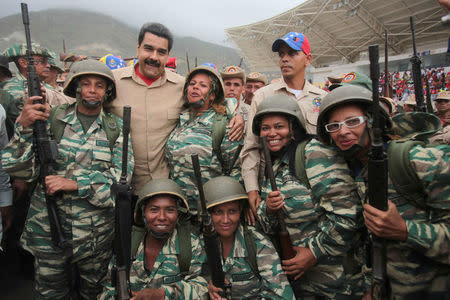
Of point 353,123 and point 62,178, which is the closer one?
point 353,123

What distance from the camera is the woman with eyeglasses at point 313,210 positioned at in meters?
2.28

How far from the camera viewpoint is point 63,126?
2939 millimetres

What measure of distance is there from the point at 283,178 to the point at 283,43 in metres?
1.63

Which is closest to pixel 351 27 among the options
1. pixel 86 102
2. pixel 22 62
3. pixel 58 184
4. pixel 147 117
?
pixel 22 62

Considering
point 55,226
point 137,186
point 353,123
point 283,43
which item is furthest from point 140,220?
point 283,43

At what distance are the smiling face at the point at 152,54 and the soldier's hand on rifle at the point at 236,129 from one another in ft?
3.49

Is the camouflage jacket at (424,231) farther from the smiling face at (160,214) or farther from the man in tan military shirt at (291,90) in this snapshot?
the smiling face at (160,214)

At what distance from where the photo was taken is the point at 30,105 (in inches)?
107

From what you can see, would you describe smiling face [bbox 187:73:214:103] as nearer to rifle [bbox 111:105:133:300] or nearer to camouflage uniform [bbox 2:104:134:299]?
camouflage uniform [bbox 2:104:134:299]

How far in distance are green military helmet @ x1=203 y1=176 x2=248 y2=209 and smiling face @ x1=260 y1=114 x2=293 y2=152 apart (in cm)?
52

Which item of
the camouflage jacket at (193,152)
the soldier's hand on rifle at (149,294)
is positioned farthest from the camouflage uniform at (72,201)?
the soldier's hand on rifle at (149,294)

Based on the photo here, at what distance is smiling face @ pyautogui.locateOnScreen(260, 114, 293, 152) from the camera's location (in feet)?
9.07

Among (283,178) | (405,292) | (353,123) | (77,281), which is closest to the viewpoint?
(405,292)

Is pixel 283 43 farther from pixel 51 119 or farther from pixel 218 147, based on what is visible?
pixel 51 119
